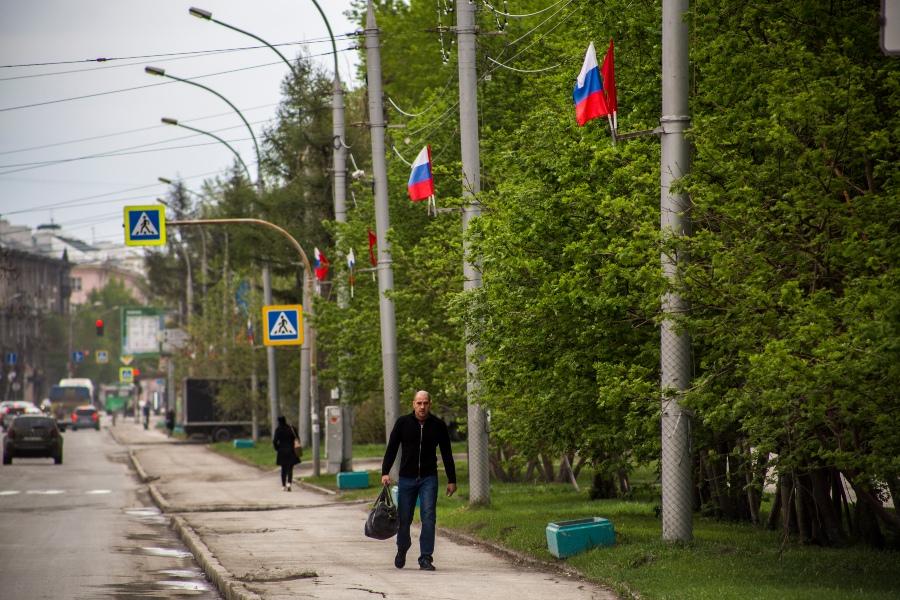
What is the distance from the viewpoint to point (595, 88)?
54.1 ft

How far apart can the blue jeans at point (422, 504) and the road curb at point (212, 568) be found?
73.2 inches

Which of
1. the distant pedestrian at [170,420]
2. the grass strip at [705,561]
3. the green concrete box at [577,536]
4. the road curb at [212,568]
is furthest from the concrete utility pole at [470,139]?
the distant pedestrian at [170,420]

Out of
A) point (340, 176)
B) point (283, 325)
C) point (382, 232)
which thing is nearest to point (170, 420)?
point (283, 325)

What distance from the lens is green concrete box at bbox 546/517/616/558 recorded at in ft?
54.9

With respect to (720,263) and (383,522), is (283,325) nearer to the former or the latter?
(383,522)

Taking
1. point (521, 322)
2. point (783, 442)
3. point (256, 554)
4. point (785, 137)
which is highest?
point (785, 137)

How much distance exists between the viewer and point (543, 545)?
707 inches

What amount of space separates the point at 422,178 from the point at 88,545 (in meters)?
8.40

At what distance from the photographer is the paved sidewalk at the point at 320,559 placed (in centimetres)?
1398

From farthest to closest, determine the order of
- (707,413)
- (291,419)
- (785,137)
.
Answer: (291,419) → (707,413) → (785,137)

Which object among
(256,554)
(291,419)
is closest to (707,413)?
(256,554)

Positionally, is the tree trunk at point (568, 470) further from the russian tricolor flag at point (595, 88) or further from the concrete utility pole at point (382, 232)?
the russian tricolor flag at point (595, 88)

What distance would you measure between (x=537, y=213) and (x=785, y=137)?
598cm

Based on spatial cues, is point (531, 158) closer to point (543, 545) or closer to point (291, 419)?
point (543, 545)
